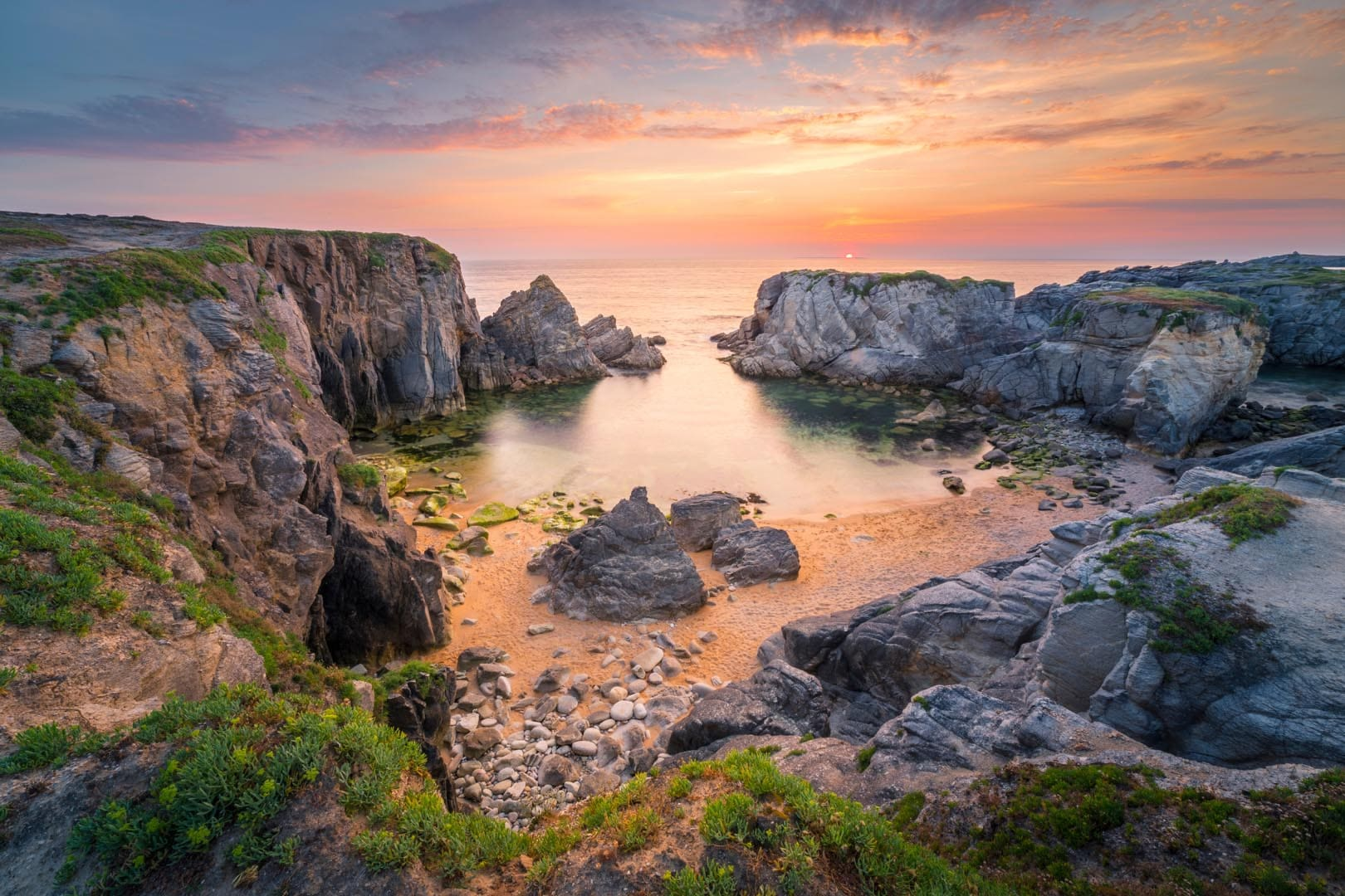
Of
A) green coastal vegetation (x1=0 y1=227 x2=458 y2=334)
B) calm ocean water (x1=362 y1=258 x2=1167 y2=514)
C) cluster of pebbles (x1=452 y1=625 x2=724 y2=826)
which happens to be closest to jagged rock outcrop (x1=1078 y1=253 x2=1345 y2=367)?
calm ocean water (x1=362 y1=258 x2=1167 y2=514)

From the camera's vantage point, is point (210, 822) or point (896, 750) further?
point (896, 750)

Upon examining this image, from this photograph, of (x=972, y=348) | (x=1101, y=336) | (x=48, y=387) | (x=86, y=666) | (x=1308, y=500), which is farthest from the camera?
(x=972, y=348)

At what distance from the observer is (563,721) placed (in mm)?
17609

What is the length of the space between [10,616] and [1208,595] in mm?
23098

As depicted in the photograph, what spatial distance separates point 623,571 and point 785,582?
789cm

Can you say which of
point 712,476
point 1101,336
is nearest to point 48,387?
point 712,476

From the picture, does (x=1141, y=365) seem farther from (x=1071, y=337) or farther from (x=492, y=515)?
(x=492, y=515)

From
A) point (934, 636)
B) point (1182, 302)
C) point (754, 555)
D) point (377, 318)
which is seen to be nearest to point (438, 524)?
point (754, 555)

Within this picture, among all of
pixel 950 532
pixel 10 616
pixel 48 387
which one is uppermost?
pixel 48 387

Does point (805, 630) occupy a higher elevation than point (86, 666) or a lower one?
lower

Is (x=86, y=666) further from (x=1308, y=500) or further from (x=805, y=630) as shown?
(x=1308, y=500)

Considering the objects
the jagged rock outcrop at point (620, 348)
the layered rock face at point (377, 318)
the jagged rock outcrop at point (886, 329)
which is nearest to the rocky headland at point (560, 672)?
the layered rock face at point (377, 318)

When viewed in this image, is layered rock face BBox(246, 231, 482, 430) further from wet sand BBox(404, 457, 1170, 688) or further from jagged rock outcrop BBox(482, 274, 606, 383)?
wet sand BBox(404, 457, 1170, 688)

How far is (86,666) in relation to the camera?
7996mm
